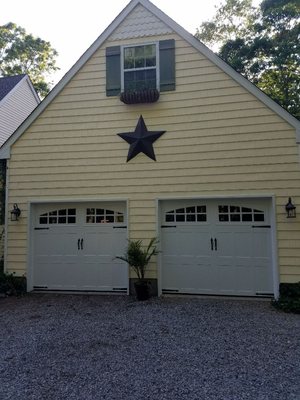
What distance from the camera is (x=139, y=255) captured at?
622 centimetres

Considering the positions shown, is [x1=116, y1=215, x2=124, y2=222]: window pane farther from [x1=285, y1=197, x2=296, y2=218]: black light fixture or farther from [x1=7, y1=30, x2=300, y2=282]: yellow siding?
[x1=285, y1=197, x2=296, y2=218]: black light fixture

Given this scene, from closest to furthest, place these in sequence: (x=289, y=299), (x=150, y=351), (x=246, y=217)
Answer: (x=150, y=351) → (x=289, y=299) → (x=246, y=217)

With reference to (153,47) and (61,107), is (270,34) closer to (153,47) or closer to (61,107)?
(153,47)

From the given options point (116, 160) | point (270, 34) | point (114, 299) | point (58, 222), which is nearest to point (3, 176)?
point (58, 222)

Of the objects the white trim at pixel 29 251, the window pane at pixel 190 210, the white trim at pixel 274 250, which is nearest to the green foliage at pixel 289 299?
the white trim at pixel 274 250

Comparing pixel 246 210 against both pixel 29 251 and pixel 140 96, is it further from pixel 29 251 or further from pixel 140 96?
pixel 29 251

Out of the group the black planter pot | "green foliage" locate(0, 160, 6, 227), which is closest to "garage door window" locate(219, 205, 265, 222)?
the black planter pot

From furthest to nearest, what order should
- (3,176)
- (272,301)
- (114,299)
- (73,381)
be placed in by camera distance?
(3,176)
(114,299)
(272,301)
(73,381)

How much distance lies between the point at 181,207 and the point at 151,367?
150 inches

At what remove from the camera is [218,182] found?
6.48m

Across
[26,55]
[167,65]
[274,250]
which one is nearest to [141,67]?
[167,65]

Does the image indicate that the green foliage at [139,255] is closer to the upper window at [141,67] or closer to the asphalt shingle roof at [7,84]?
the upper window at [141,67]

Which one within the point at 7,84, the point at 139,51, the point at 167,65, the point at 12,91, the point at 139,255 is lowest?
the point at 139,255

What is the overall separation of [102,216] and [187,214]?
1.99 metres
